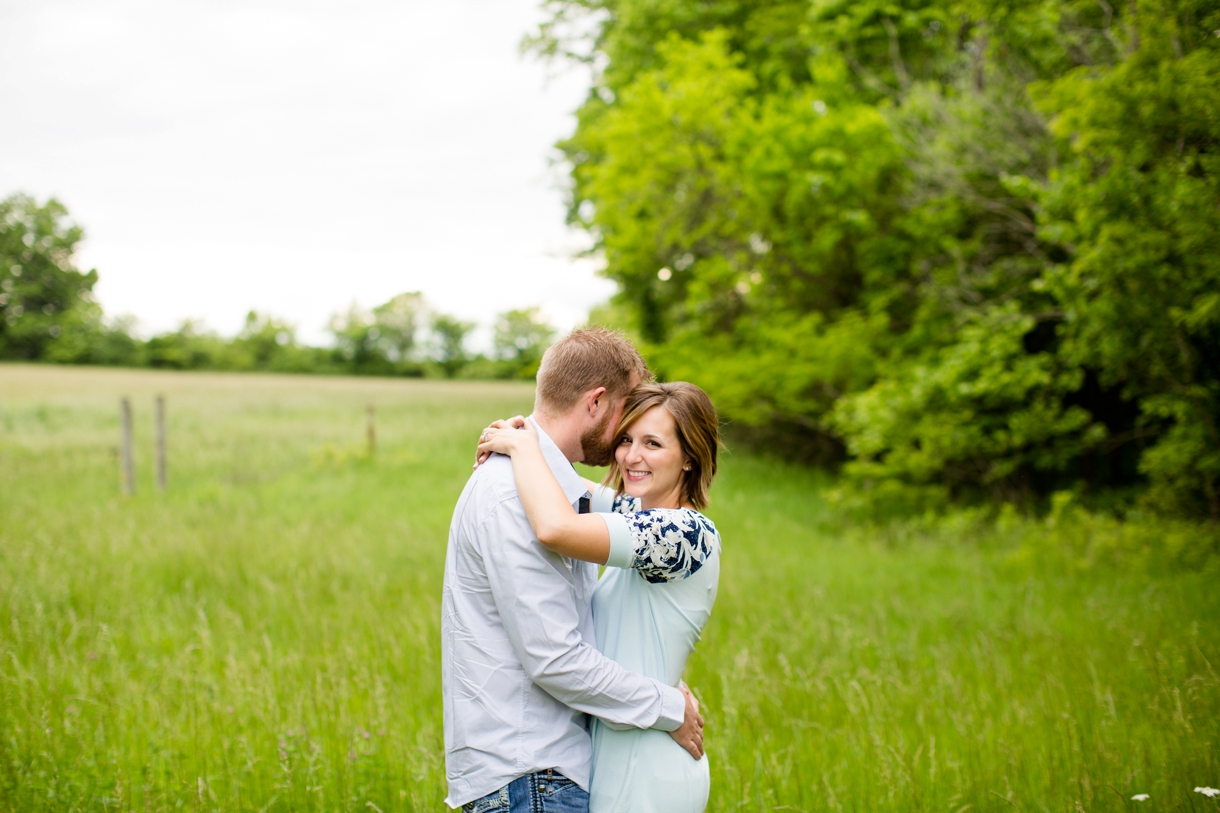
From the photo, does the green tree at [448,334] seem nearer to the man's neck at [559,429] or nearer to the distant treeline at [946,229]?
the distant treeline at [946,229]

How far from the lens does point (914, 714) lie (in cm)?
421

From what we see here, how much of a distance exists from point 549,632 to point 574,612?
10 centimetres

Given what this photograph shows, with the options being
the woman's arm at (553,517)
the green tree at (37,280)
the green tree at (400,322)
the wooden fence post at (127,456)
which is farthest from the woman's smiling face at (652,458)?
the green tree at (400,322)

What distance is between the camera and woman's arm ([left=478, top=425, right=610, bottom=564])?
5.92 feet

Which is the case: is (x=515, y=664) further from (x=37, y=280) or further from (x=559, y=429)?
(x=37, y=280)

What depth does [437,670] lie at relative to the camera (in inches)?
188

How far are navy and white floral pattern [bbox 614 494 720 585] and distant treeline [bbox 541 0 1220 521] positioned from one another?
5.78 m

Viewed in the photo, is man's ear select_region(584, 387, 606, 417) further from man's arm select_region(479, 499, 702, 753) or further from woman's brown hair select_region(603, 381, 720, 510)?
man's arm select_region(479, 499, 702, 753)

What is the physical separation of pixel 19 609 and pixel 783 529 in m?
8.19

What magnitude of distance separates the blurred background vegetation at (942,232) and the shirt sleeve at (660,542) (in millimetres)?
5456

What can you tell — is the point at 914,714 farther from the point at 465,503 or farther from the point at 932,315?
the point at 932,315

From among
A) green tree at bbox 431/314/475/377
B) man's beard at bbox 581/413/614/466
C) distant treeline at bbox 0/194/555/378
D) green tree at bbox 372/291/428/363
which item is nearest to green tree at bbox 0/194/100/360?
distant treeline at bbox 0/194/555/378

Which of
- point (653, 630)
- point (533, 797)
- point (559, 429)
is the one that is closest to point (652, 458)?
point (559, 429)

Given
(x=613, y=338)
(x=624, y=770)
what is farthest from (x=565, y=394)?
(x=624, y=770)
